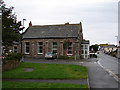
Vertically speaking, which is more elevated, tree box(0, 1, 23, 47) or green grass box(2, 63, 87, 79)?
tree box(0, 1, 23, 47)

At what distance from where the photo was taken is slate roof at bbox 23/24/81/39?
3384 cm

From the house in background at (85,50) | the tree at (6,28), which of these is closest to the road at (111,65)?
the house in background at (85,50)

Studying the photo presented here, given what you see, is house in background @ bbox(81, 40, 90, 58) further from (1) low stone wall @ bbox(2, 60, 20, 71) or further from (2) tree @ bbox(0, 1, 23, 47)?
(2) tree @ bbox(0, 1, 23, 47)

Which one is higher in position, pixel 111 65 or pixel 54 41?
pixel 54 41

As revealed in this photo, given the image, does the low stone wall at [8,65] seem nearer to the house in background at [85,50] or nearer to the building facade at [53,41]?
the building facade at [53,41]

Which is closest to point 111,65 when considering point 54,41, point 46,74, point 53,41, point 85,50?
point 46,74

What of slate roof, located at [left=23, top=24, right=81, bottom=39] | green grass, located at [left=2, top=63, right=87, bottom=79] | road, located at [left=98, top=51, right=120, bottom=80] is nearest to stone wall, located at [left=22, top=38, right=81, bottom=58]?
slate roof, located at [left=23, top=24, right=81, bottom=39]

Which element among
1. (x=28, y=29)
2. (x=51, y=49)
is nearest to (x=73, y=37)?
(x=51, y=49)

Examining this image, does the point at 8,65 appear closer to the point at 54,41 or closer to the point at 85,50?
the point at 54,41

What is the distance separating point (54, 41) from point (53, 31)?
10.2 ft

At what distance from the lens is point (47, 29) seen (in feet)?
122

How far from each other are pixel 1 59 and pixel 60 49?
20.4 metres

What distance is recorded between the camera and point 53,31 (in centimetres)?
3575

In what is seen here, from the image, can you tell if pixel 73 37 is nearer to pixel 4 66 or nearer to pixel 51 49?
pixel 51 49
